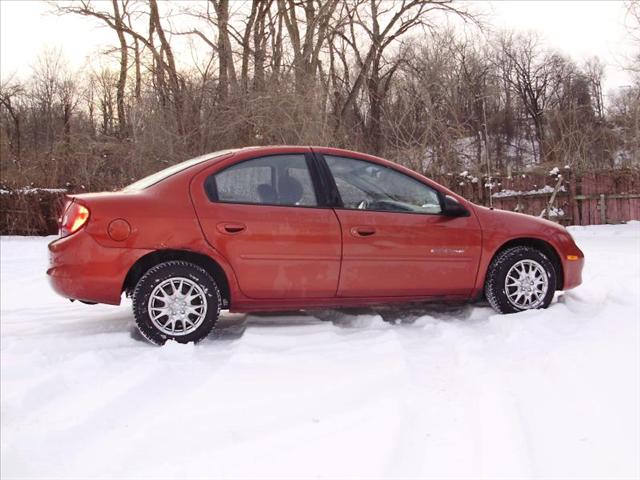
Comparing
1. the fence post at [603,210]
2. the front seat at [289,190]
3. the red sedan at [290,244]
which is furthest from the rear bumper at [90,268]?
the fence post at [603,210]

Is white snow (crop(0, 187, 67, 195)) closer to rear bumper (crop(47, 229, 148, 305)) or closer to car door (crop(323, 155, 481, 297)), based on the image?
rear bumper (crop(47, 229, 148, 305))

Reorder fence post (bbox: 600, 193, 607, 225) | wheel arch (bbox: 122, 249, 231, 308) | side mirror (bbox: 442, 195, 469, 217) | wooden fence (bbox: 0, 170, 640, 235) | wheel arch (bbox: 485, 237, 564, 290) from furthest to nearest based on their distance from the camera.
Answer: fence post (bbox: 600, 193, 607, 225) < wooden fence (bbox: 0, 170, 640, 235) < wheel arch (bbox: 485, 237, 564, 290) < side mirror (bbox: 442, 195, 469, 217) < wheel arch (bbox: 122, 249, 231, 308)

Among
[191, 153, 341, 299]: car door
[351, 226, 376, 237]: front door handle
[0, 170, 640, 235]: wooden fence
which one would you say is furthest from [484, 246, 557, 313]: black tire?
[0, 170, 640, 235]: wooden fence

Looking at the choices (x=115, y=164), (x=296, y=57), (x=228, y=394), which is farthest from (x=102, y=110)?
(x=228, y=394)

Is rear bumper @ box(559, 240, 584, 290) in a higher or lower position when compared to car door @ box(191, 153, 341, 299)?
lower

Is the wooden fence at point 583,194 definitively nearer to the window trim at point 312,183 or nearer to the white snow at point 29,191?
the white snow at point 29,191

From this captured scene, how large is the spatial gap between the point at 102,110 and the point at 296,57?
36.6ft

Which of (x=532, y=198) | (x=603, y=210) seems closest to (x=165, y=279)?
(x=532, y=198)

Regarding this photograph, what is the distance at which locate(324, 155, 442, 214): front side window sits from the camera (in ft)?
14.3

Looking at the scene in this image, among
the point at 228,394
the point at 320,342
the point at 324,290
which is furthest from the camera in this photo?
the point at 324,290

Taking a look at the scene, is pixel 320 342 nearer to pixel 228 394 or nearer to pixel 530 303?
pixel 228 394

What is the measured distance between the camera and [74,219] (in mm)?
3883

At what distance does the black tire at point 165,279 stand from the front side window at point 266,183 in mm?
572

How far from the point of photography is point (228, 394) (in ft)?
9.78
